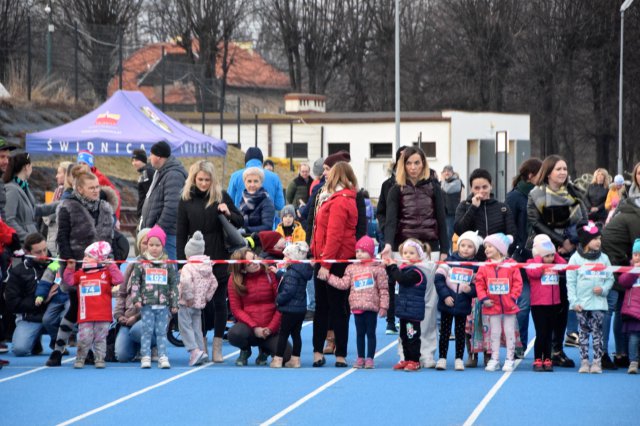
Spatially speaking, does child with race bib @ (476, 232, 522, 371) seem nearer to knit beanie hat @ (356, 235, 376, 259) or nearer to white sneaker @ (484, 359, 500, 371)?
white sneaker @ (484, 359, 500, 371)

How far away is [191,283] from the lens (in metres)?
12.5

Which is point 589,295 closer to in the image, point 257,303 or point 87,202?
point 257,303

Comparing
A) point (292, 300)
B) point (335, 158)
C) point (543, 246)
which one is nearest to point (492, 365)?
point (543, 246)

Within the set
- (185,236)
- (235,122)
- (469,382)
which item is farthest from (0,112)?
(469,382)

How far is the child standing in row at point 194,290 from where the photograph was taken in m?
12.5

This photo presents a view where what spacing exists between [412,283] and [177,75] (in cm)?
3545

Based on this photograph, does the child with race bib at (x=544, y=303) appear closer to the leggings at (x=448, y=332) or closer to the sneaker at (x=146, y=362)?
the leggings at (x=448, y=332)

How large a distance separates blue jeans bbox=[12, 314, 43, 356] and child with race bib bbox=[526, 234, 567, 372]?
16.7 feet

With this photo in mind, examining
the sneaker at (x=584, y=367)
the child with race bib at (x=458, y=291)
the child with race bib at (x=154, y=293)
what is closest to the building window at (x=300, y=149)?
the child with race bib at (x=154, y=293)

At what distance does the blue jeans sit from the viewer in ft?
43.6

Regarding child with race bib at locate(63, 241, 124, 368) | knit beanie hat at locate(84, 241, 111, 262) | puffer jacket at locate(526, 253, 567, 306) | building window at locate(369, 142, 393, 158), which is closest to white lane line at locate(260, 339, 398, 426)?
puffer jacket at locate(526, 253, 567, 306)

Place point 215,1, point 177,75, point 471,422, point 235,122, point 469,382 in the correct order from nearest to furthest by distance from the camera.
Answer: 1. point 471,422
2. point 469,382
3. point 177,75
4. point 235,122
5. point 215,1

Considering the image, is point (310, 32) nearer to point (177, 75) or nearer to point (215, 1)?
point (215, 1)

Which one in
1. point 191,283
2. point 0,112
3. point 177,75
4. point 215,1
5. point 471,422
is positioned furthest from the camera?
point 215,1
